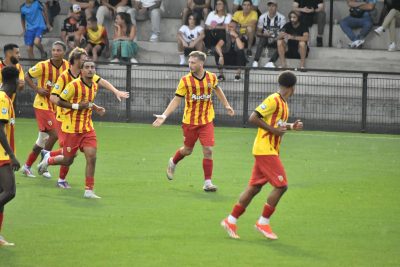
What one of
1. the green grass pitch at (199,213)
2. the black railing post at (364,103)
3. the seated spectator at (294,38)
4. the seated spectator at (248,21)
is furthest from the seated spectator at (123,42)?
the green grass pitch at (199,213)

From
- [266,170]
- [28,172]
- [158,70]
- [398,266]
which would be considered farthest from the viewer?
[158,70]

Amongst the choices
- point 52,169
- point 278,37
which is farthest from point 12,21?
point 52,169

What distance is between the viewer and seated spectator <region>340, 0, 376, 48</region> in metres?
27.0

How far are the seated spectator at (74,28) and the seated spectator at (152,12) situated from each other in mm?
1803

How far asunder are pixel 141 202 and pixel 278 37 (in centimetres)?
1296

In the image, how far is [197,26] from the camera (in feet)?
89.0

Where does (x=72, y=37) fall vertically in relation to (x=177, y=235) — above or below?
above

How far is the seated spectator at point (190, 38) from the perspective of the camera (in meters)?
26.9

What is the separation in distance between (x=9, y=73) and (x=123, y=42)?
16587 millimetres

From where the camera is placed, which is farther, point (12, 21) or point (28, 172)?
point (12, 21)

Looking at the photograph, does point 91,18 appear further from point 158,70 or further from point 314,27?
point 314,27

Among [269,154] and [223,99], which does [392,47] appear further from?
[269,154]

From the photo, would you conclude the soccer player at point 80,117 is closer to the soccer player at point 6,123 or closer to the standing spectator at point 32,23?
the soccer player at point 6,123

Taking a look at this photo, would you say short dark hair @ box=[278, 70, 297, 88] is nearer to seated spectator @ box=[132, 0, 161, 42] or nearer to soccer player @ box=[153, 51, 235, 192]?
soccer player @ box=[153, 51, 235, 192]
